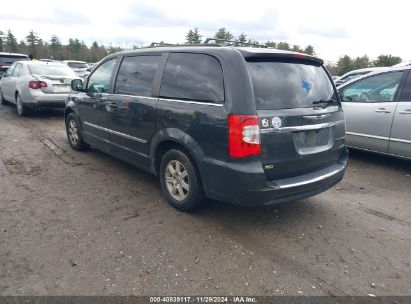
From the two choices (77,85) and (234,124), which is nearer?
(234,124)

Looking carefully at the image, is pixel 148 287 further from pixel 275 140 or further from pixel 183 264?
pixel 275 140

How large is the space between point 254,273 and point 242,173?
861mm

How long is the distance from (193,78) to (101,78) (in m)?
2.17

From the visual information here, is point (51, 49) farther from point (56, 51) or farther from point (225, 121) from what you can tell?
point (225, 121)

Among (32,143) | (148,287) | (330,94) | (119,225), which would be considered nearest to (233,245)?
(148,287)

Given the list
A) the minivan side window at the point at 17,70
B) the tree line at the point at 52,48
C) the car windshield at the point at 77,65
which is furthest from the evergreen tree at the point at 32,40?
the minivan side window at the point at 17,70

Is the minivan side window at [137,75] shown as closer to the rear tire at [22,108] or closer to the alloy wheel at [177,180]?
the alloy wheel at [177,180]

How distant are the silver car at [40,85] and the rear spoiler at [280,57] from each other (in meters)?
7.21

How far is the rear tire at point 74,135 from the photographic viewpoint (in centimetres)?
583

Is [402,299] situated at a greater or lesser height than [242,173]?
lesser

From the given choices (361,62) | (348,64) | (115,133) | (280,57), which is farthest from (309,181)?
(361,62)

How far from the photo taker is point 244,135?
9.54 feet

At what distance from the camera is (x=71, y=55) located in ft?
222

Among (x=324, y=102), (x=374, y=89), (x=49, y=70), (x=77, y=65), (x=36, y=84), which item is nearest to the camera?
(x=324, y=102)
